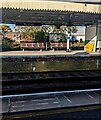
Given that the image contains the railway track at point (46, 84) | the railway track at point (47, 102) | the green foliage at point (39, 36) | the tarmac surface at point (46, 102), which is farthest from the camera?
the green foliage at point (39, 36)

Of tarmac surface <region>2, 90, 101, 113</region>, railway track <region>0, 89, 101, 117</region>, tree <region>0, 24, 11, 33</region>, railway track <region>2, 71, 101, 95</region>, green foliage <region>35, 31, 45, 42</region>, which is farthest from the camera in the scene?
tree <region>0, 24, 11, 33</region>

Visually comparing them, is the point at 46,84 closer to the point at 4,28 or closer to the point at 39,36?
the point at 39,36

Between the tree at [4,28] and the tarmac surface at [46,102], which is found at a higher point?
the tree at [4,28]

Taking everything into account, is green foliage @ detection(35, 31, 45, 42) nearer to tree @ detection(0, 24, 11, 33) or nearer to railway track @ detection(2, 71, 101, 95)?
tree @ detection(0, 24, 11, 33)

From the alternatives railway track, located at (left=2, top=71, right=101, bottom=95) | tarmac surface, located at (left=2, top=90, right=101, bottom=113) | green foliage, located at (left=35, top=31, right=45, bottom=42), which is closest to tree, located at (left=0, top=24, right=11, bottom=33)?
green foliage, located at (left=35, top=31, right=45, bottom=42)

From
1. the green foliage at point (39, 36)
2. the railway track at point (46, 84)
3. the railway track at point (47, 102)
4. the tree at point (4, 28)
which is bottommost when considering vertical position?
the railway track at point (47, 102)

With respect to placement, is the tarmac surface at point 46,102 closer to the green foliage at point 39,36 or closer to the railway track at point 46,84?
the railway track at point 46,84

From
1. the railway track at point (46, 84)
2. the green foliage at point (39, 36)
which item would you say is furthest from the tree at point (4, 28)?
the railway track at point (46, 84)

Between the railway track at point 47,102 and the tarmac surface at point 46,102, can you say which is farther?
the tarmac surface at point 46,102

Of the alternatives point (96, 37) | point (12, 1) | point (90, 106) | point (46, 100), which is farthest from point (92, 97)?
point (96, 37)

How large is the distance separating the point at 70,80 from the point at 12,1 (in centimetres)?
563

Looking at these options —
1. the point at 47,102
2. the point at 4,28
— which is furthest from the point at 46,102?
the point at 4,28

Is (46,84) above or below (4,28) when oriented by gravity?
below

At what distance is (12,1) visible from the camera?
12633mm
